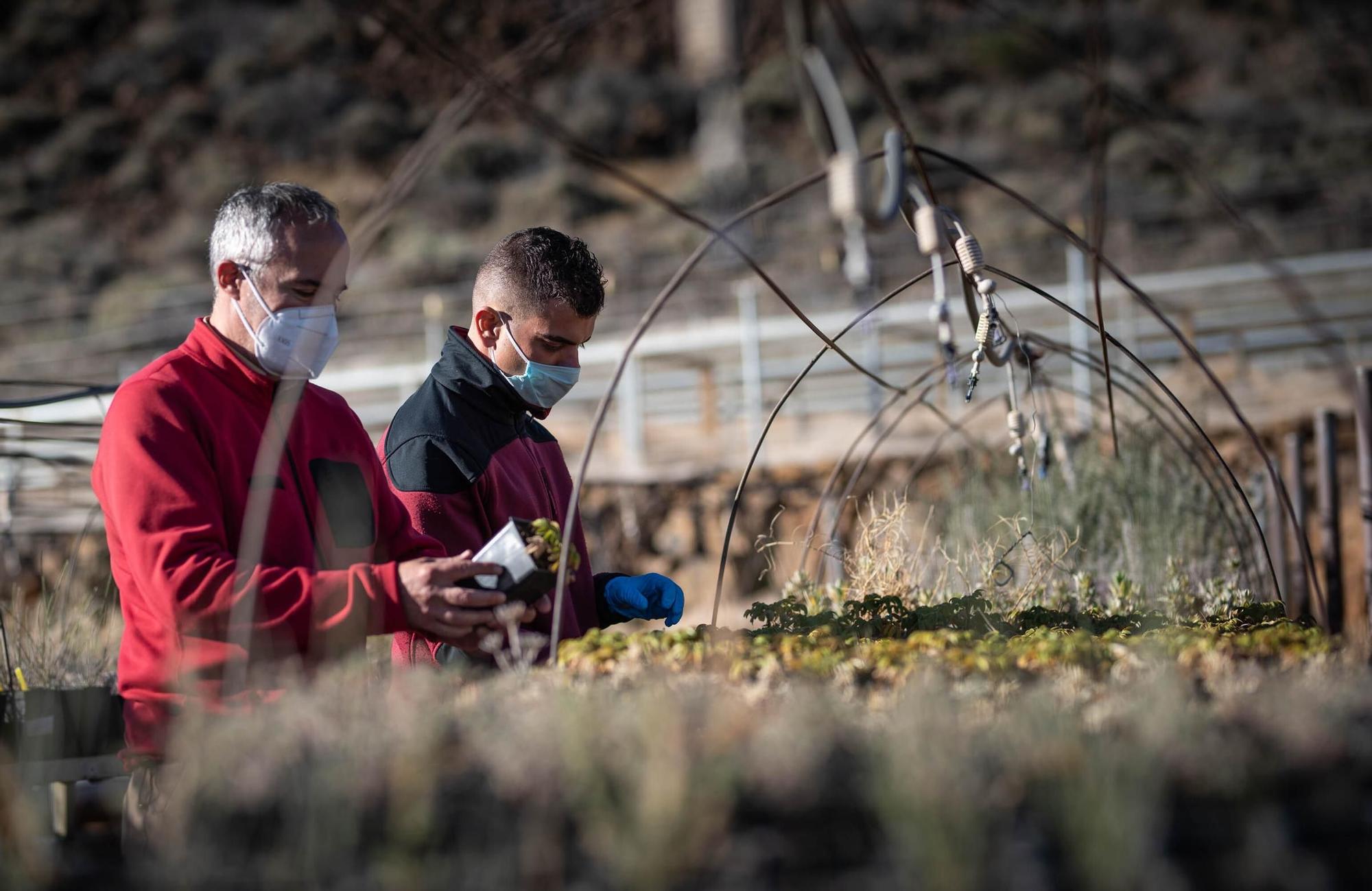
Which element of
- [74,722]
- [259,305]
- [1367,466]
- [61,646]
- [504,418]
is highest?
[259,305]

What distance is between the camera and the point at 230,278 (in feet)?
7.99

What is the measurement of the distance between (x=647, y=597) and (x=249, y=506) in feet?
3.96

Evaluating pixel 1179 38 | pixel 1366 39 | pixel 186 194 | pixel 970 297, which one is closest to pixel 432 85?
pixel 186 194

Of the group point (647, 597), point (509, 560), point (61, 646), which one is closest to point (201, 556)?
point (509, 560)

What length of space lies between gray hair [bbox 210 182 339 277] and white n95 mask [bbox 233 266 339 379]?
0.05 meters

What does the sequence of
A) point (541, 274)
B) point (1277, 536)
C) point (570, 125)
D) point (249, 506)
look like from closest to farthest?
point (249, 506)
point (541, 274)
point (1277, 536)
point (570, 125)

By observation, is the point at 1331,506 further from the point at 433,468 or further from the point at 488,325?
the point at 433,468

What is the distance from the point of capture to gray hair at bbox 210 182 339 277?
2.41m

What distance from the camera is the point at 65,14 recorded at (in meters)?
32.6

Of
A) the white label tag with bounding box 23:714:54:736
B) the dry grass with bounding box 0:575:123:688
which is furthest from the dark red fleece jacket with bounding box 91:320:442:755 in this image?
the dry grass with bounding box 0:575:123:688

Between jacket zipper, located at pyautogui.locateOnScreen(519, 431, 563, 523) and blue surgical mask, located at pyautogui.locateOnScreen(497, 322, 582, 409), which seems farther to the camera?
jacket zipper, located at pyautogui.locateOnScreen(519, 431, 563, 523)

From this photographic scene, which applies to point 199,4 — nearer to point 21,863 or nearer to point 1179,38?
point 1179,38

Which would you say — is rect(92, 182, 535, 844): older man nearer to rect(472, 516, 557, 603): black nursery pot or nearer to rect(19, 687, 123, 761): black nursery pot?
rect(472, 516, 557, 603): black nursery pot

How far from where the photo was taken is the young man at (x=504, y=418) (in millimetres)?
2883
